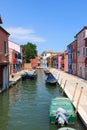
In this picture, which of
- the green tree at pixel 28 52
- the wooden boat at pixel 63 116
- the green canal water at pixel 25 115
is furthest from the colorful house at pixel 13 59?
the wooden boat at pixel 63 116

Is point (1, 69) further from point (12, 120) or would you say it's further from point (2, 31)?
point (12, 120)

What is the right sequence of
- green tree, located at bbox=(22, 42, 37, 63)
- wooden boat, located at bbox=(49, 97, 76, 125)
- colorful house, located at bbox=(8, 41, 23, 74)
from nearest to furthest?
wooden boat, located at bbox=(49, 97, 76, 125), colorful house, located at bbox=(8, 41, 23, 74), green tree, located at bbox=(22, 42, 37, 63)

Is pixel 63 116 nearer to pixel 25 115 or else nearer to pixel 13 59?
pixel 25 115

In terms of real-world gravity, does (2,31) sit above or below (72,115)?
above

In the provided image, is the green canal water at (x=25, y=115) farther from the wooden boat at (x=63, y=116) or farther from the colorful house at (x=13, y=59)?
the colorful house at (x=13, y=59)

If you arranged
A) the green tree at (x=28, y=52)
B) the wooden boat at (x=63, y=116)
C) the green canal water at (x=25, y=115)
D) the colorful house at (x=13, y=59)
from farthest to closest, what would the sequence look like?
the green tree at (x=28, y=52), the colorful house at (x=13, y=59), the green canal water at (x=25, y=115), the wooden boat at (x=63, y=116)

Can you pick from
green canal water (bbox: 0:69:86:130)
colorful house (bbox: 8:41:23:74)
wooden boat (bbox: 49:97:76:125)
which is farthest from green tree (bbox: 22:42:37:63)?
wooden boat (bbox: 49:97:76:125)

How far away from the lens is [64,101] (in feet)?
65.4

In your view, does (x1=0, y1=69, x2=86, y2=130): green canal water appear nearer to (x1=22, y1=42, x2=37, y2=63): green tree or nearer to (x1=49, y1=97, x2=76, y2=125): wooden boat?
(x1=49, y1=97, x2=76, y2=125): wooden boat

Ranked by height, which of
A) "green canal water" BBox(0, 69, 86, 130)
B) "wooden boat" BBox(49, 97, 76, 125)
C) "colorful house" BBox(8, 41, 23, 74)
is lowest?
"green canal water" BBox(0, 69, 86, 130)

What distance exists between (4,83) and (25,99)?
20.1 ft

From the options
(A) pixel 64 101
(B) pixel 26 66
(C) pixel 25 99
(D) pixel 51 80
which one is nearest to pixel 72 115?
(A) pixel 64 101

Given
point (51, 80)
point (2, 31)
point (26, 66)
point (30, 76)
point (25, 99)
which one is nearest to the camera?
point (25, 99)

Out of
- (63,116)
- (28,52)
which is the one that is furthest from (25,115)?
(28,52)
